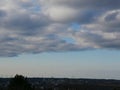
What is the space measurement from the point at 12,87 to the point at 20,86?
168 centimetres

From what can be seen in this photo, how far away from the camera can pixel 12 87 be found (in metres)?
83.5

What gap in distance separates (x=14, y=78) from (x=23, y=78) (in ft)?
6.11

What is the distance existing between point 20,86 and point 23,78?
14.2 ft

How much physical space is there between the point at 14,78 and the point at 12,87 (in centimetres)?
472

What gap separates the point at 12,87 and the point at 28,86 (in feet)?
11.3

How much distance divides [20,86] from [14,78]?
14.0ft

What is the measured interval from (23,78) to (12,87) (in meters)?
5.36

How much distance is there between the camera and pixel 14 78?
289 ft

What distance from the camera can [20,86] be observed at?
276 feet

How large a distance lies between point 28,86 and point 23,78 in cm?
369

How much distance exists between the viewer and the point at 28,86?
8519cm

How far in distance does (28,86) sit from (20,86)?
5.84ft
